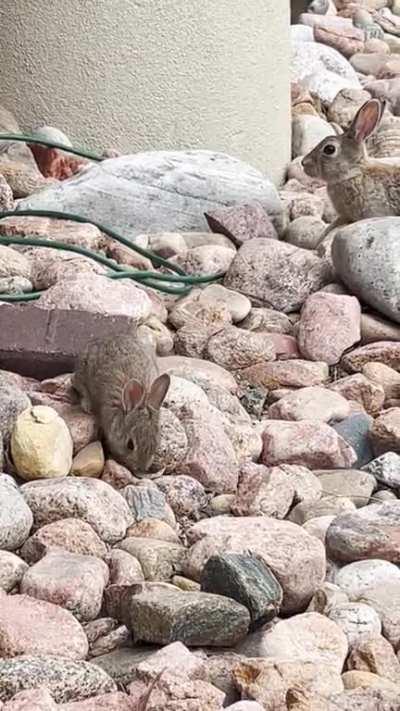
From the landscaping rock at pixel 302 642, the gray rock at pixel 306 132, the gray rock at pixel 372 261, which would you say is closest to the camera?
the landscaping rock at pixel 302 642

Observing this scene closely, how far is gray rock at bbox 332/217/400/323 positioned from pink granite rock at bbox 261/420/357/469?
1284 mm

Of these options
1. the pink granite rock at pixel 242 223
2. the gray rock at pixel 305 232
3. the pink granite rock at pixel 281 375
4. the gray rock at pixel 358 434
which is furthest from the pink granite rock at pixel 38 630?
the gray rock at pixel 305 232

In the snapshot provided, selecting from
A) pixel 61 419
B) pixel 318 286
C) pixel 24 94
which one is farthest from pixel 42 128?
pixel 61 419

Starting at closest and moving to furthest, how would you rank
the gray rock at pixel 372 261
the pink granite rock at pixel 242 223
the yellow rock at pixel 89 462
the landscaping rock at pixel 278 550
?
the landscaping rock at pixel 278 550 < the yellow rock at pixel 89 462 < the gray rock at pixel 372 261 < the pink granite rock at pixel 242 223

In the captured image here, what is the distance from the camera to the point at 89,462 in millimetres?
4434

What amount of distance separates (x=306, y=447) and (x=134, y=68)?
3299mm

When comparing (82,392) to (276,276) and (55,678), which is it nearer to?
(276,276)

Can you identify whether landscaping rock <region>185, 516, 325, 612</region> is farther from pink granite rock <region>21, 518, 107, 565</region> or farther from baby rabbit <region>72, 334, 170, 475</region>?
baby rabbit <region>72, 334, 170, 475</region>

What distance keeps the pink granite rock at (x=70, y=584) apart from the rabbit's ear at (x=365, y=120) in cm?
397

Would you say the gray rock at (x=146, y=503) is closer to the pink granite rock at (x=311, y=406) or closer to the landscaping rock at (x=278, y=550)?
the landscaping rock at (x=278, y=550)

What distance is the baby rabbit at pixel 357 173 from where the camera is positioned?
6961 millimetres

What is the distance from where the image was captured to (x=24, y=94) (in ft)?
25.0

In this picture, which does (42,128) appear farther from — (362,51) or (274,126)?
(362,51)

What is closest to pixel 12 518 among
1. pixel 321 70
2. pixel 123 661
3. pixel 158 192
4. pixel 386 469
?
pixel 123 661
